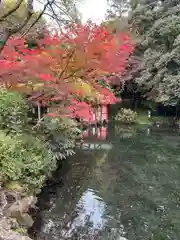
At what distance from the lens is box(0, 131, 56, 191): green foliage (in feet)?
21.0

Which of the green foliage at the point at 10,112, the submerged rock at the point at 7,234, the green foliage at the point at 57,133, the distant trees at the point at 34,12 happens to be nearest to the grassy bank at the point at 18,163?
the green foliage at the point at 10,112

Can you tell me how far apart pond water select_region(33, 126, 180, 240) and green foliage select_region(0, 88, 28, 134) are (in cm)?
184

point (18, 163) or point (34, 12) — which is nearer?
point (34, 12)

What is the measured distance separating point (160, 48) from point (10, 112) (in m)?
17.3

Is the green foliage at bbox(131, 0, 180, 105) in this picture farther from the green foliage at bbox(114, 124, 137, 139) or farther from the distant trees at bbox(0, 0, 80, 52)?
the distant trees at bbox(0, 0, 80, 52)

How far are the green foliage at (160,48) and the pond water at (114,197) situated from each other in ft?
27.0

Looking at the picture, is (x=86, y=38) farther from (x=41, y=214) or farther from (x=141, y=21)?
(x=141, y=21)

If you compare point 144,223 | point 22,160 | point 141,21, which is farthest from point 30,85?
point 141,21

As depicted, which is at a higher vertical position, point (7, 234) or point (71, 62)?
point (71, 62)

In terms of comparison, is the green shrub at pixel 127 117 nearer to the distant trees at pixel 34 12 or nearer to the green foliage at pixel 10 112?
the green foliage at pixel 10 112

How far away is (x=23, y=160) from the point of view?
6.91m

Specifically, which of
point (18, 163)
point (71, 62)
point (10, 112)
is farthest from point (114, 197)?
point (71, 62)

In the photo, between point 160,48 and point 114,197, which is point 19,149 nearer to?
point 114,197

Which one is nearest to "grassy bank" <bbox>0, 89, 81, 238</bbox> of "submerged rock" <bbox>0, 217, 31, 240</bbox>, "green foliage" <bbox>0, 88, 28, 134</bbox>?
"green foliage" <bbox>0, 88, 28, 134</bbox>
